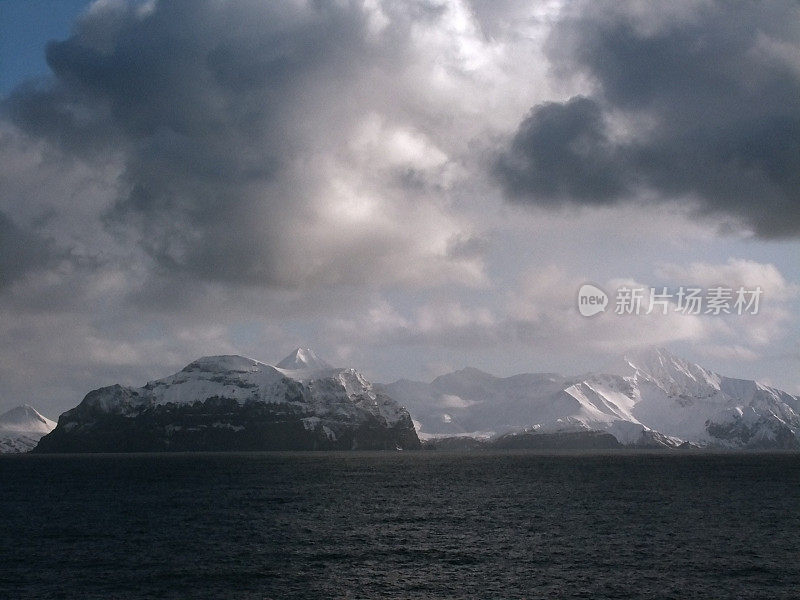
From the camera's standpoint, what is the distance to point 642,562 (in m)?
80.8

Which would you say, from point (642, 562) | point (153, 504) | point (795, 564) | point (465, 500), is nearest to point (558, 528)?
point (642, 562)

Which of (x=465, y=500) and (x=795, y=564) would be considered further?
(x=465, y=500)

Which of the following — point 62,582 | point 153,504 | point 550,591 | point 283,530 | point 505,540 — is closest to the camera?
point 550,591

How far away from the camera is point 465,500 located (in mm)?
147750

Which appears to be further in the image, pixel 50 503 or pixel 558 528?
pixel 50 503

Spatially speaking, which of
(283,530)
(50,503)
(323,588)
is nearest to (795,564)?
(323,588)

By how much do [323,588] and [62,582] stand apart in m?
25.5

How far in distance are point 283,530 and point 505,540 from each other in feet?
102

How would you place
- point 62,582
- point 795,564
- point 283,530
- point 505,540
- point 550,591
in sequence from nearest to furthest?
1. point 550,591
2. point 62,582
3. point 795,564
4. point 505,540
5. point 283,530

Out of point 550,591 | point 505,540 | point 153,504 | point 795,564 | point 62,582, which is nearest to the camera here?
point 550,591

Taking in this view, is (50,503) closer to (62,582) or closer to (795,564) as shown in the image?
(62,582)

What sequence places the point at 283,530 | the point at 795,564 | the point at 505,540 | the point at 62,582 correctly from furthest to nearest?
the point at 283,530, the point at 505,540, the point at 795,564, the point at 62,582

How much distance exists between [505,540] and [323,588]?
3271 centimetres

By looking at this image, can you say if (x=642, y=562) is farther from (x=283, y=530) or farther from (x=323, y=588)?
(x=283, y=530)
